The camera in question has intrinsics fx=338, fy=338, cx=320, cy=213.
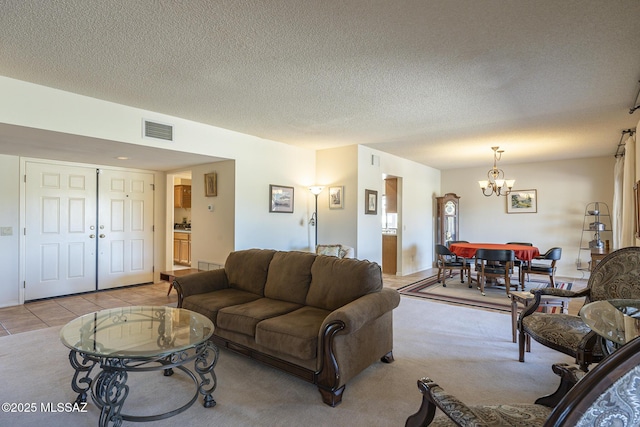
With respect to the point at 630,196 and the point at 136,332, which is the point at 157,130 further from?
the point at 630,196

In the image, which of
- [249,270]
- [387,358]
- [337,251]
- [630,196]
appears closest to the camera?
[387,358]

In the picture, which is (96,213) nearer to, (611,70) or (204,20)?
(204,20)

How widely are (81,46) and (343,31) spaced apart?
1.93 m

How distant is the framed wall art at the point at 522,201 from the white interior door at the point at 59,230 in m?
8.45

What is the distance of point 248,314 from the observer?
274 cm

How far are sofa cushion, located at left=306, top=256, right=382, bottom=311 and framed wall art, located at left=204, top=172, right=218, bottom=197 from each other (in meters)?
2.83

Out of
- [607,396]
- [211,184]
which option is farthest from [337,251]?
[607,396]

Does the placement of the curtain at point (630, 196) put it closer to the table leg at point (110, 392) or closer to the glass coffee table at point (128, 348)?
the glass coffee table at point (128, 348)

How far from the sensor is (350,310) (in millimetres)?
2295

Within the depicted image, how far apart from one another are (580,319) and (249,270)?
2904mm

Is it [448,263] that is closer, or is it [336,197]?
[336,197]

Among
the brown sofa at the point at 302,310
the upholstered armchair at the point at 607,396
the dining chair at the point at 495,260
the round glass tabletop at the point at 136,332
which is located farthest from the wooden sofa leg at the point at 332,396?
the dining chair at the point at 495,260

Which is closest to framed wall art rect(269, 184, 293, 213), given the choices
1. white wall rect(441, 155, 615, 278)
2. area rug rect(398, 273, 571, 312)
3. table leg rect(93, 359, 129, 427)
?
area rug rect(398, 273, 571, 312)

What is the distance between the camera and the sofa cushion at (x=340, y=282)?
279 cm
